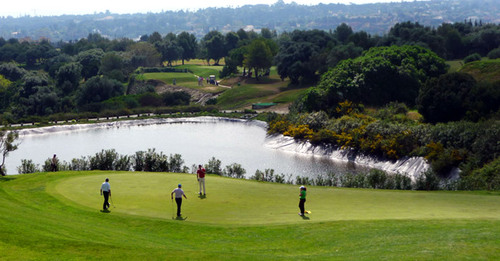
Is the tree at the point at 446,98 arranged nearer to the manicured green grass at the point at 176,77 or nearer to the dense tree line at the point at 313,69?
the dense tree line at the point at 313,69

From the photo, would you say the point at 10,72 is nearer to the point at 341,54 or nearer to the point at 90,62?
the point at 90,62

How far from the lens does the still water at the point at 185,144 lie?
7988 cm

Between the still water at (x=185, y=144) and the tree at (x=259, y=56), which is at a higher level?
the tree at (x=259, y=56)

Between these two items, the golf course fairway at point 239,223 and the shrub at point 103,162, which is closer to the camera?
the golf course fairway at point 239,223

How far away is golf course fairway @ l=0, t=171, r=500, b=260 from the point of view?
24484mm

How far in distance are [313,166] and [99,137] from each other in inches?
1803

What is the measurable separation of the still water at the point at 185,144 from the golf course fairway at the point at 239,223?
2970 centimetres

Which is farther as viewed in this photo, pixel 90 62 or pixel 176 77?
pixel 90 62

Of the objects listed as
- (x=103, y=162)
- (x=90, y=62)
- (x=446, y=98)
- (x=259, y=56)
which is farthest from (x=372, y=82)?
(x=90, y=62)

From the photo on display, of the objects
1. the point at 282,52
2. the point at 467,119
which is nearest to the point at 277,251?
the point at 467,119

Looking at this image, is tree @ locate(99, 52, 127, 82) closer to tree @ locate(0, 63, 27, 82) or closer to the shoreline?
tree @ locate(0, 63, 27, 82)

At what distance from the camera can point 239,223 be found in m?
31.7

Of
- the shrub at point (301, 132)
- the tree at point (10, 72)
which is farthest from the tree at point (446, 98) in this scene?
the tree at point (10, 72)

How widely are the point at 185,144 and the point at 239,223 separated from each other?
2609 inches
